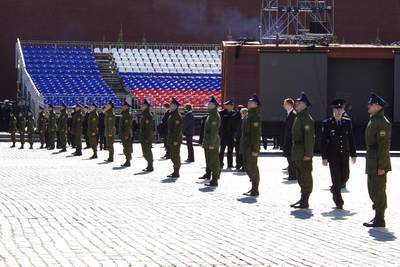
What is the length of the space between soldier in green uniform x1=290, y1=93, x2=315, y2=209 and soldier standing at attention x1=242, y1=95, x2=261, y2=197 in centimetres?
134

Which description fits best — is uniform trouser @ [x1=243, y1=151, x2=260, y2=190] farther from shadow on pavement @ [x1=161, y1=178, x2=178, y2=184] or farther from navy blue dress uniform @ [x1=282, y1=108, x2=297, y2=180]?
shadow on pavement @ [x1=161, y1=178, x2=178, y2=184]

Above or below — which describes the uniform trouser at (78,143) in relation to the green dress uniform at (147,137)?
below

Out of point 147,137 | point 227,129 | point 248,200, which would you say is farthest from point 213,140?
point 227,129

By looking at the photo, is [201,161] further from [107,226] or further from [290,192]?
[107,226]

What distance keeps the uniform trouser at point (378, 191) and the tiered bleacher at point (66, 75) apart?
30.4 m

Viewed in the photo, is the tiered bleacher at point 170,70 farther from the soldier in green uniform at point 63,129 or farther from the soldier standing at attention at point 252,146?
the soldier standing at attention at point 252,146

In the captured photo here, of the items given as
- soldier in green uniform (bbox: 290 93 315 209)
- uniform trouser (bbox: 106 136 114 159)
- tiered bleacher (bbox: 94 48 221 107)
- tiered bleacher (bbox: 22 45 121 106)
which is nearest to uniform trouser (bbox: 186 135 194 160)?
uniform trouser (bbox: 106 136 114 159)

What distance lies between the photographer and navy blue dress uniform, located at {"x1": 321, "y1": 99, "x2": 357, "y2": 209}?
13.0m

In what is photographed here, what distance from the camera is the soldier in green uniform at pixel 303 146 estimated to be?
518 inches

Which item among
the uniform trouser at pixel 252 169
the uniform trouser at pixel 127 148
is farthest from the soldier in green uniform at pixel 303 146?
the uniform trouser at pixel 127 148

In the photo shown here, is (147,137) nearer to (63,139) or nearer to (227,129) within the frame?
(227,129)

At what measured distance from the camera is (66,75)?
45531 mm

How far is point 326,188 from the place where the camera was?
16.2 m

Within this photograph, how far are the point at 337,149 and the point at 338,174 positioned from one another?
1.21 ft
